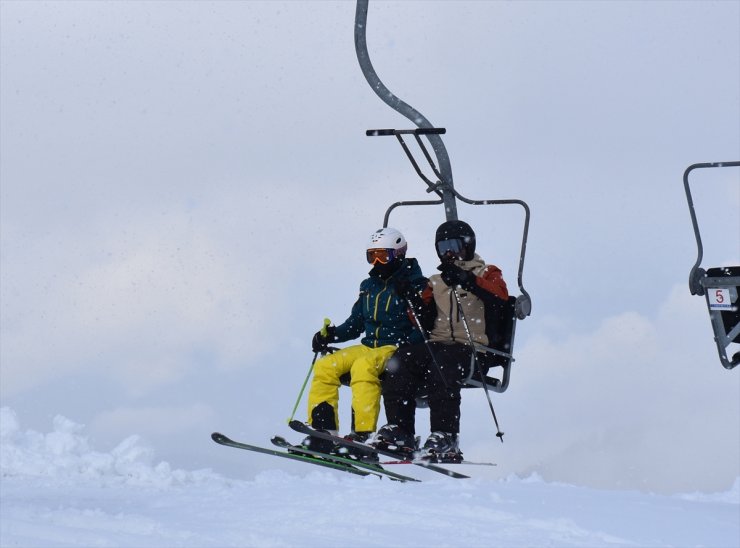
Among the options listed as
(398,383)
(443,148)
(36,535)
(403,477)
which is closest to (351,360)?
(398,383)

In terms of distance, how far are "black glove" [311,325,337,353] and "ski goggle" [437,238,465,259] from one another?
1300mm

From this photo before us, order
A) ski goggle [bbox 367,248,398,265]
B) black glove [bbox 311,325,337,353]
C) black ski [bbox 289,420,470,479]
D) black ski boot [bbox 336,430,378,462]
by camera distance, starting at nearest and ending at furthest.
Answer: black ski [bbox 289,420,470,479] → black ski boot [bbox 336,430,378,462] → ski goggle [bbox 367,248,398,265] → black glove [bbox 311,325,337,353]

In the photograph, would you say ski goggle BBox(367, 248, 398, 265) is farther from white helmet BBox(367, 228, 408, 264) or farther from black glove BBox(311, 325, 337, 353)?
black glove BBox(311, 325, 337, 353)

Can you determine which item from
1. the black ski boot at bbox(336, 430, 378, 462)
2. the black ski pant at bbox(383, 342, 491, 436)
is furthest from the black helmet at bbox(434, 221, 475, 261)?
the black ski boot at bbox(336, 430, 378, 462)

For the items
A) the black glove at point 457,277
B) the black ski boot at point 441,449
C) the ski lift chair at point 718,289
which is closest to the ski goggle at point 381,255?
the black glove at point 457,277

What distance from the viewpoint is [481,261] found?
7.80m

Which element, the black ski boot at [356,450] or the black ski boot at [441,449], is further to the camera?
the black ski boot at [356,450]

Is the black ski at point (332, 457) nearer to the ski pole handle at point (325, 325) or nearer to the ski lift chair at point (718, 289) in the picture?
the ski pole handle at point (325, 325)

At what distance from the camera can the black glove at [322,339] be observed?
26.8ft

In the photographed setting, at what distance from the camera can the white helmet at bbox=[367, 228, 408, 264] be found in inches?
304

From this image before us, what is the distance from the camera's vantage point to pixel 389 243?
7734 mm

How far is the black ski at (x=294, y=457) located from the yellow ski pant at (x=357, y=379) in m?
0.33

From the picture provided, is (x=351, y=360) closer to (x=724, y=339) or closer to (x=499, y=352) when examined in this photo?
(x=499, y=352)

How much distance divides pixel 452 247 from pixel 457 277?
0.33 metres
